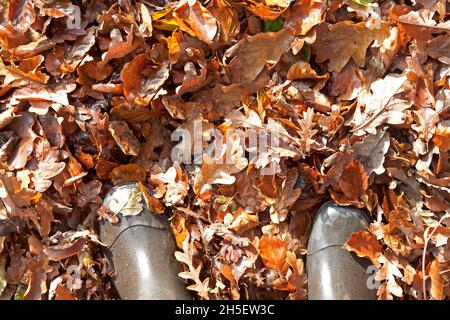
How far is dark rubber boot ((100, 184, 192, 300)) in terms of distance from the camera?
1.80m

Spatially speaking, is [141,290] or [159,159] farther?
[159,159]

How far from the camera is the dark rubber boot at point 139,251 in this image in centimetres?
180

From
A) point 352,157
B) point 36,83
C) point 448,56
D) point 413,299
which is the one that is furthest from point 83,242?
point 448,56

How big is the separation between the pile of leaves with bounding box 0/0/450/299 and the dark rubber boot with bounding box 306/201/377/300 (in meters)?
0.03

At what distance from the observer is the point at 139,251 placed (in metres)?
1.85

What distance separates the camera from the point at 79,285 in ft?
5.87

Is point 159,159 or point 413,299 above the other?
point 159,159

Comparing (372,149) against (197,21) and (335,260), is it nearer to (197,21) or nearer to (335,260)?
(335,260)

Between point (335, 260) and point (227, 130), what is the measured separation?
46 centimetres

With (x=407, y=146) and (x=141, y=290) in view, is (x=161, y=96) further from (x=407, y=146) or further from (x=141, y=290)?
(x=407, y=146)

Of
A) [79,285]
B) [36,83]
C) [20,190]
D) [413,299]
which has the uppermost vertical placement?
[36,83]

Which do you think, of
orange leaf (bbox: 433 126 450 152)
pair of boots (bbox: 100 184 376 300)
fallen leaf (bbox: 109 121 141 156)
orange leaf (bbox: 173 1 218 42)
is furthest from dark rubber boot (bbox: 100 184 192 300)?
orange leaf (bbox: 433 126 450 152)

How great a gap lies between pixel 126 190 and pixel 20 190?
0.28m

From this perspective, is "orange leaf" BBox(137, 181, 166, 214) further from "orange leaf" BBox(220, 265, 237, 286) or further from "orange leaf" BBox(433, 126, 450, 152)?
"orange leaf" BBox(433, 126, 450, 152)
